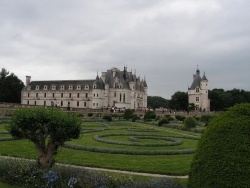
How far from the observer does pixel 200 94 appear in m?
101

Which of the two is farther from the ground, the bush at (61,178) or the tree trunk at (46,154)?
the tree trunk at (46,154)

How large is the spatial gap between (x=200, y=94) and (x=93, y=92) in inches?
1295

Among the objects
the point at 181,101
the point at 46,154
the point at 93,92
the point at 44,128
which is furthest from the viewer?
the point at 181,101

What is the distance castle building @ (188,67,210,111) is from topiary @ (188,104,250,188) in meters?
94.7

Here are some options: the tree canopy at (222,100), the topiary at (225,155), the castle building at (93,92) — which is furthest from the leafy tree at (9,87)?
the topiary at (225,155)

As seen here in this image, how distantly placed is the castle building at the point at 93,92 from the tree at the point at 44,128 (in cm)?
8044

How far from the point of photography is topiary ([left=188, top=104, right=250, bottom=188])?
681cm

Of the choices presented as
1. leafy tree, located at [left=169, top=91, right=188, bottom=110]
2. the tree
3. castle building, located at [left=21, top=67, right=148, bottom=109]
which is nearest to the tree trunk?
the tree

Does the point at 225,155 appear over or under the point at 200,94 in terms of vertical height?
under

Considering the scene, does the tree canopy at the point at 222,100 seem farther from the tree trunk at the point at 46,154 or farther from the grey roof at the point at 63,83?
the tree trunk at the point at 46,154

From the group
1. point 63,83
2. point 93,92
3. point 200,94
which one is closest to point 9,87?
point 63,83

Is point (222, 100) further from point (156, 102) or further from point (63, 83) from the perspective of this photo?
point (63, 83)

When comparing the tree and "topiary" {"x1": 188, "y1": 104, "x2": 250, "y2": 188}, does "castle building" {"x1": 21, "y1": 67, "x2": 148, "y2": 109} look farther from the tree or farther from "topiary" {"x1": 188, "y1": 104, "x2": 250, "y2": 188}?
"topiary" {"x1": 188, "y1": 104, "x2": 250, "y2": 188}

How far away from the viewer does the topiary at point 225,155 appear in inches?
268
